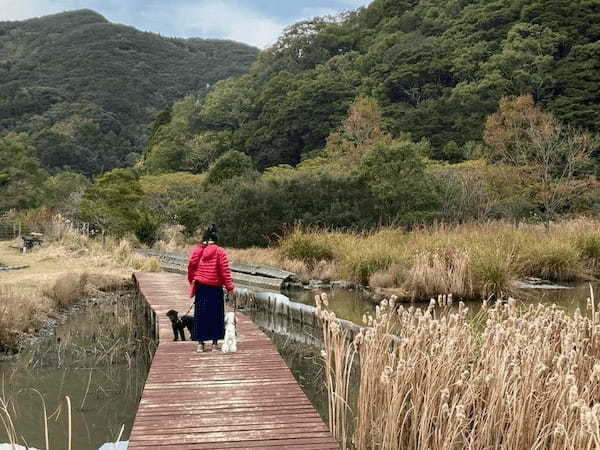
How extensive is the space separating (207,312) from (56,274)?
26.2ft

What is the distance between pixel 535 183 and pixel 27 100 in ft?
169

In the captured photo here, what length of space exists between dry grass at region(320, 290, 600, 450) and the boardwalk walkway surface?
1.06ft

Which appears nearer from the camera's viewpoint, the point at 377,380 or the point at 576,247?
the point at 377,380

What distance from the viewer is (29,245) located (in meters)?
17.7

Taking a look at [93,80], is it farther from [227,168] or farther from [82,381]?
[82,381]

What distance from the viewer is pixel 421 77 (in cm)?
4203

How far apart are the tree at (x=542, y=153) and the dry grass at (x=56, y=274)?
38.4ft

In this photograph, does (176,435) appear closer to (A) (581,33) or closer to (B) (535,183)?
(B) (535,183)

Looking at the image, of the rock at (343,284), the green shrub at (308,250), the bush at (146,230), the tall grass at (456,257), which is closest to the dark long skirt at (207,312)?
the tall grass at (456,257)

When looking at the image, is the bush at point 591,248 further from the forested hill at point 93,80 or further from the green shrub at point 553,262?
the forested hill at point 93,80

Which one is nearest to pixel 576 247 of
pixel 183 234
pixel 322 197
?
pixel 322 197

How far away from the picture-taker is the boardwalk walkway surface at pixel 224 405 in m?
3.21

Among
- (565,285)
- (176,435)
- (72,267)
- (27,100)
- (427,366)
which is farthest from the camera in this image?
(27,100)

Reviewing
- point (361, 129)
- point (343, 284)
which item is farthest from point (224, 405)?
point (361, 129)
